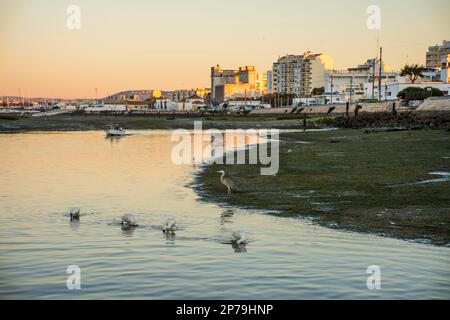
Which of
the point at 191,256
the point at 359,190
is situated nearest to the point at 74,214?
the point at 191,256

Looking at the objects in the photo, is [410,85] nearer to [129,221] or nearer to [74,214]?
[74,214]

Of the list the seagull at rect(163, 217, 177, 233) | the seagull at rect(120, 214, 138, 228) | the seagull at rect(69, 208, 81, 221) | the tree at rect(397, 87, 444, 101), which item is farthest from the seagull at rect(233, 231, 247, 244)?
the tree at rect(397, 87, 444, 101)

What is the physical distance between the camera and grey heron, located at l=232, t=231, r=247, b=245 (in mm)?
13950

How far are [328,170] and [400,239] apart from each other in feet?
39.2

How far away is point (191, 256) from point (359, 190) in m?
8.90

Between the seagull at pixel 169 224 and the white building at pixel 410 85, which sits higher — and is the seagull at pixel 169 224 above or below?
below

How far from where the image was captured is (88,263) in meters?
12.5

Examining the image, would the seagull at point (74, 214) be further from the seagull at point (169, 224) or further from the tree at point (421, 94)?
the tree at point (421, 94)

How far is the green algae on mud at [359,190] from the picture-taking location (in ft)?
51.6

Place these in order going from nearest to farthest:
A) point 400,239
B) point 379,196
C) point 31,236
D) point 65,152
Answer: point 400,239 → point 31,236 → point 379,196 → point 65,152

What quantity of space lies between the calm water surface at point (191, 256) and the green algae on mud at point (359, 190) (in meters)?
0.99

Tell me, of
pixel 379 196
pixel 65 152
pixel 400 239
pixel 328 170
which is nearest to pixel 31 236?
pixel 400 239

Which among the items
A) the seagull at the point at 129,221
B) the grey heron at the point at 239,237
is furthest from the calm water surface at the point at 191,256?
the seagull at the point at 129,221
